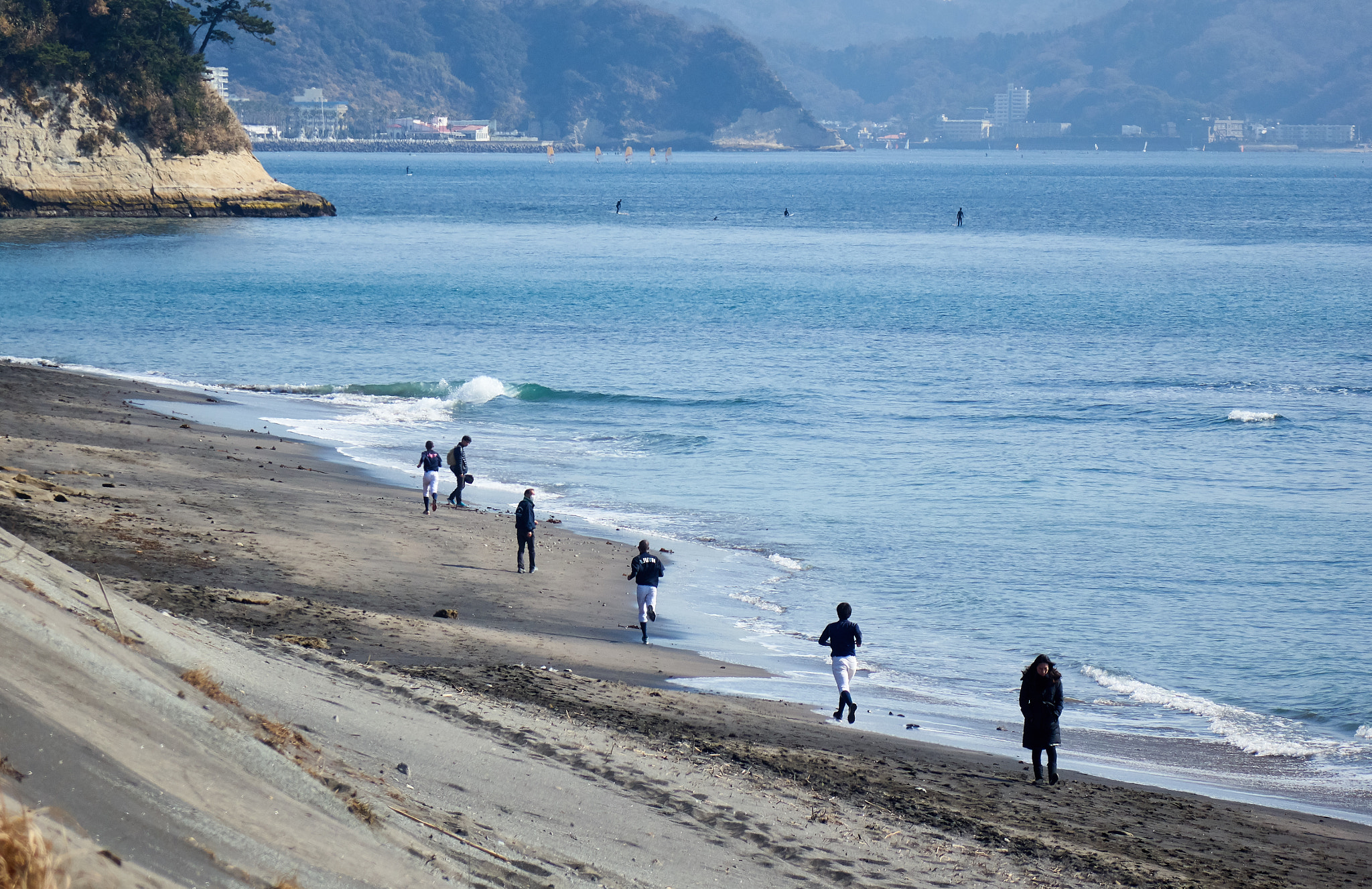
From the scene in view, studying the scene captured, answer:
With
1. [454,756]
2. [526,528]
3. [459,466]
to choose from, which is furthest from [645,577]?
[459,466]

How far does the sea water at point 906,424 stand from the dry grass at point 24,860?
9.33 metres

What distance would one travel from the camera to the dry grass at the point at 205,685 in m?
8.24

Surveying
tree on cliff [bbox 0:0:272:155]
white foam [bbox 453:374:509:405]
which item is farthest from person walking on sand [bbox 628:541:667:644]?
tree on cliff [bbox 0:0:272:155]

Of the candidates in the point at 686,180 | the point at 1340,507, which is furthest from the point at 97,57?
the point at 686,180

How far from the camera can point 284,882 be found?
19.7 ft

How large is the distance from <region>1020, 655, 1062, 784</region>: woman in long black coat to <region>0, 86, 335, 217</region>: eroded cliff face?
77.2 m

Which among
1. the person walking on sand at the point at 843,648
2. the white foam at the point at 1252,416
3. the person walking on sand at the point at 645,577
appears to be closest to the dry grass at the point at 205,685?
the person walking on sand at the point at 843,648

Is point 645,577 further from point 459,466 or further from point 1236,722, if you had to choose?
point 459,466

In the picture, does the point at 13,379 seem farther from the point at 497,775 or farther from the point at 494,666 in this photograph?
the point at 497,775

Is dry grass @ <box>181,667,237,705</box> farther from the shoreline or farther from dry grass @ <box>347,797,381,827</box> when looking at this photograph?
the shoreline

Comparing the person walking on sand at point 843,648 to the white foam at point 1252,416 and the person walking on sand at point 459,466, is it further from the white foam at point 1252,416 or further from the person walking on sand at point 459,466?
the white foam at point 1252,416

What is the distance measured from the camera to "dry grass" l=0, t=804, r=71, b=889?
189 inches

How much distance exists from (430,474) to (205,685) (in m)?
12.3

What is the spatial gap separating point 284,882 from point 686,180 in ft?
582
